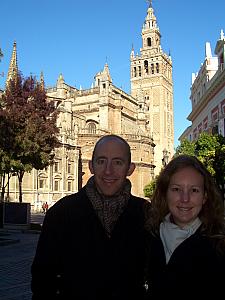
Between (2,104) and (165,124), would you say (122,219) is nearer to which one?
(2,104)

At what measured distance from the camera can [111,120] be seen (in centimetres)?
5891

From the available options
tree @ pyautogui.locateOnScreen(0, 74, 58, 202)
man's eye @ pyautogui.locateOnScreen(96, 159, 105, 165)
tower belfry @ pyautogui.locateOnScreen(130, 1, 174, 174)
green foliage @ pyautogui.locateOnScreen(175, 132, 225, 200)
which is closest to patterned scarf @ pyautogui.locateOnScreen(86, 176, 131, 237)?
man's eye @ pyautogui.locateOnScreen(96, 159, 105, 165)

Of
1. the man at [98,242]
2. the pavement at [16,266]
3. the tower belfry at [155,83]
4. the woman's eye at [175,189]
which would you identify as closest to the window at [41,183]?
the pavement at [16,266]

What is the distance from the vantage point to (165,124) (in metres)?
81.1

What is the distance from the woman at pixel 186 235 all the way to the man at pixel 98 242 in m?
0.13

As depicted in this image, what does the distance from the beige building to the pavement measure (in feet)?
63.0

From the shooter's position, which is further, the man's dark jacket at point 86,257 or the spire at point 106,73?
the spire at point 106,73

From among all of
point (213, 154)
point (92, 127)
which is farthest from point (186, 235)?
point (92, 127)

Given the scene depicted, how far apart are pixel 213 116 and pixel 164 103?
4939cm

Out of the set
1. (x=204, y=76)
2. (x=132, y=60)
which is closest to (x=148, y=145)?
(x=204, y=76)

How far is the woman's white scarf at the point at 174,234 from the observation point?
2486 millimetres

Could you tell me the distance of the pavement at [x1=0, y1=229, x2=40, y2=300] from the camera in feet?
23.0

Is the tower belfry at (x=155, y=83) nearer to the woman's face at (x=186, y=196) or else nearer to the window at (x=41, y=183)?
the window at (x=41, y=183)

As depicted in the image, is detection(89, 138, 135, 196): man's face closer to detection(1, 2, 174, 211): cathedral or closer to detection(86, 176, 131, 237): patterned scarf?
detection(86, 176, 131, 237): patterned scarf
